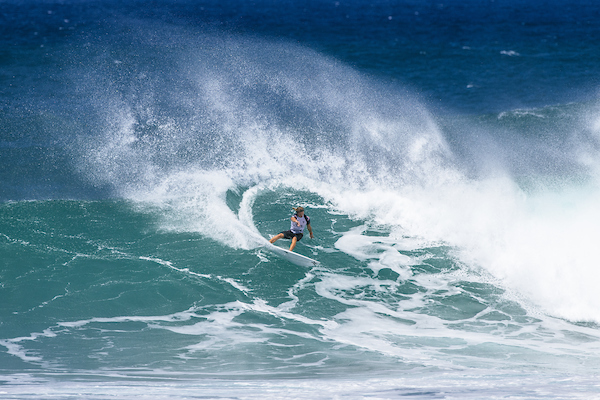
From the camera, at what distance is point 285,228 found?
1909 cm

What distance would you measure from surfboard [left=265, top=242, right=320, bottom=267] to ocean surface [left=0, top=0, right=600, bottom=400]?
0.23m

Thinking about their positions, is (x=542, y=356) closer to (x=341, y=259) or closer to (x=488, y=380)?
(x=488, y=380)

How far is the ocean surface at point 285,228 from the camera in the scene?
12.3 m

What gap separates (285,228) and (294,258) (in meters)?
2.52

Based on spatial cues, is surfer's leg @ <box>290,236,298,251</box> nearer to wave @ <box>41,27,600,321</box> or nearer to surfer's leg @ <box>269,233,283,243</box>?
surfer's leg @ <box>269,233,283,243</box>

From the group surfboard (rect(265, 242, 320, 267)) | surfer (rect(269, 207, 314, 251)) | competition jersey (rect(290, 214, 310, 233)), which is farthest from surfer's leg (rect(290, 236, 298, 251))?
surfboard (rect(265, 242, 320, 267))

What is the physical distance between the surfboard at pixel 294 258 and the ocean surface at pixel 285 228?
23 centimetres

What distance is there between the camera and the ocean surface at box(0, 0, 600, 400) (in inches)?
484

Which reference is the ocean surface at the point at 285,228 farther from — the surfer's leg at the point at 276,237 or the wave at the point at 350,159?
the surfer's leg at the point at 276,237

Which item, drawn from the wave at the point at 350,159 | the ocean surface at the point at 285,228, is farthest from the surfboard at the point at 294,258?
the wave at the point at 350,159

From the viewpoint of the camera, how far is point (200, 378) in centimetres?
1157

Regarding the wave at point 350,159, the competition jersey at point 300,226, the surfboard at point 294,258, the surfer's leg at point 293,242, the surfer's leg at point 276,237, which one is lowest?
the surfboard at point 294,258

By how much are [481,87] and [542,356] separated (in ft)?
96.2

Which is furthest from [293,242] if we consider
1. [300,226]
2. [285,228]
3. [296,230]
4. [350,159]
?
[350,159]
